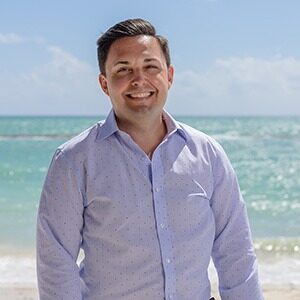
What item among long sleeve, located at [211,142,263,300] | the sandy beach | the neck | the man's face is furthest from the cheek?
the sandy beach

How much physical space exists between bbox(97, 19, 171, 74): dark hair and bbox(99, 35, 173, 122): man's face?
0.01 m

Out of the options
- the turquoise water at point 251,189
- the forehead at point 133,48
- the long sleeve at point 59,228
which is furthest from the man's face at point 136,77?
the turquoise water at point 251,189

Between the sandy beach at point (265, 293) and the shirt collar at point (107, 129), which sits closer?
the shirt collar at point (107, 129)

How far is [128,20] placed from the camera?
2086 millimetres

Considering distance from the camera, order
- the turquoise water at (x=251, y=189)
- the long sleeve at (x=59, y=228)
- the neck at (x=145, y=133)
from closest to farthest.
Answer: the long sleeve at (x=59, y=228) → the neck at (x=145, y=133) → the turquoise water at (x=251, y=189)

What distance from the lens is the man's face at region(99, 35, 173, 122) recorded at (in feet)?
6.67

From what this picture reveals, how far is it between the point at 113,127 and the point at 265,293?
3.63 metres

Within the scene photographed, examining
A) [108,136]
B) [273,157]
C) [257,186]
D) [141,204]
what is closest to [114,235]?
[141,204]

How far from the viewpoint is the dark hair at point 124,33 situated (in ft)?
6.75

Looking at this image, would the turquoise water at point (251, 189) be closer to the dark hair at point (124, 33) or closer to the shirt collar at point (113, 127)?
the shirt collar at point (113, 127)

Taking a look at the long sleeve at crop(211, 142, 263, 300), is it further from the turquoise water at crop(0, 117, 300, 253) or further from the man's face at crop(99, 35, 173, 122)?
the turquoise water at crop(0, 117, 300, 253)

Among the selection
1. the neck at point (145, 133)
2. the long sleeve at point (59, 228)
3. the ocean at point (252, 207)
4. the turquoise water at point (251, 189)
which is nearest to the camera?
the long sleeve at point (59, 228)

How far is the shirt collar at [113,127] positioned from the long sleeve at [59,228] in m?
0.14

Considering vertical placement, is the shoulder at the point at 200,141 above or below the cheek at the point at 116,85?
below
